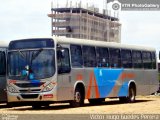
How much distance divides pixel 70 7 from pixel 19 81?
140602 mm

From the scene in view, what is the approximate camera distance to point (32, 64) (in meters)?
23.4

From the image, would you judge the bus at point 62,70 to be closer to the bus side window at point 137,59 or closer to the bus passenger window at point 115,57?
the bus passenger window at point 115,57

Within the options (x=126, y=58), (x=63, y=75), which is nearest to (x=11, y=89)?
(x=63, y=75)

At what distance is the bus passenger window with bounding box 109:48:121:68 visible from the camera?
28000mm

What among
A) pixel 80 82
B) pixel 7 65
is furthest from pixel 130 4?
pixel 7 65

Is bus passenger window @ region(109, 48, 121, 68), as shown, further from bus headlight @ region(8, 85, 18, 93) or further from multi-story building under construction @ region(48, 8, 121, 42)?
multi-story building under construction @ region(48, 8, 121, 42)

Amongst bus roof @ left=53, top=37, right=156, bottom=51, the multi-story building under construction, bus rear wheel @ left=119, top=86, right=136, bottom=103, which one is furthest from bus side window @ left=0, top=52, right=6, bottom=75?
the multi-story building under construction

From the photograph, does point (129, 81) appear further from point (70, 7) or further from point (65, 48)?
point (70, 7)

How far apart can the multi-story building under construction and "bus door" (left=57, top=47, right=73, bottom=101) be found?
12536 centimetres

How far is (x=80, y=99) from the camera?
25.2 metres

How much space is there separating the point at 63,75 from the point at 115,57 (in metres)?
5.15

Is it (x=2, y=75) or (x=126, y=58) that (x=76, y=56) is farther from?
(x=126, y=58)

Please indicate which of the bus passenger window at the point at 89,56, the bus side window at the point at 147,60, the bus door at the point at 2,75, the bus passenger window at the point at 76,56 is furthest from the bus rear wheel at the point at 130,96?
the bus door at the point at 2,75

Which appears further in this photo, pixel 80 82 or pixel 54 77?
pixel 80 82
